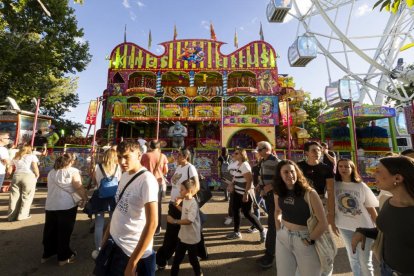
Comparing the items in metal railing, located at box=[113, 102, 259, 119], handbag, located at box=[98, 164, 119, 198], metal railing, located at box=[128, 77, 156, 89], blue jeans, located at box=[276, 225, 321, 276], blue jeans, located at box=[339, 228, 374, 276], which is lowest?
blue jeans, located at box=[339, 228, 374, 276]

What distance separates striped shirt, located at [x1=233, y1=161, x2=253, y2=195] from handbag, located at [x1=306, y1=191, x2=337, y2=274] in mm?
2160

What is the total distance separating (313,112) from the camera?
95.0 feet

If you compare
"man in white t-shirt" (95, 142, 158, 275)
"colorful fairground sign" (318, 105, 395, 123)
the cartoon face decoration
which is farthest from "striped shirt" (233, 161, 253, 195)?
the cartoon face decoration

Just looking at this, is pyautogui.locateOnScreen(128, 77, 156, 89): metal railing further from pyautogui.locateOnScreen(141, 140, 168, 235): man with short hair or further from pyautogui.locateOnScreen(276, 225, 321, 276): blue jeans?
pyautogui.locateOnScreen(276, 225, 321, 276): blue jeans

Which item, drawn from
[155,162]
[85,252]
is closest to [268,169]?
[155,162]

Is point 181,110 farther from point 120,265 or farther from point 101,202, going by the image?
point 120,265

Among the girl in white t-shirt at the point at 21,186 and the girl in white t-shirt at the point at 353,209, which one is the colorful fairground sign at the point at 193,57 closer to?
the girl in white t-shirt at the point at 21,186

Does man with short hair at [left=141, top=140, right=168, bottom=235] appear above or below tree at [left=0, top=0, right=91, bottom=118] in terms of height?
below

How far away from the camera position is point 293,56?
12.7 metres

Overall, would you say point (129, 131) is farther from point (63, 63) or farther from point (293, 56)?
point (293, 56)

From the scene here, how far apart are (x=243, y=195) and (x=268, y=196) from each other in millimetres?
659

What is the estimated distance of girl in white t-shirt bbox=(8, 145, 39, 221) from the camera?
5199 millimetres

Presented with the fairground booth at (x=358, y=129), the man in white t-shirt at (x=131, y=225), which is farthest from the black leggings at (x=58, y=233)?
the fairground booth at (x=358, y=129)

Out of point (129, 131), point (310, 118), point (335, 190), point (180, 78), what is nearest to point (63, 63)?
point (129, 131)
